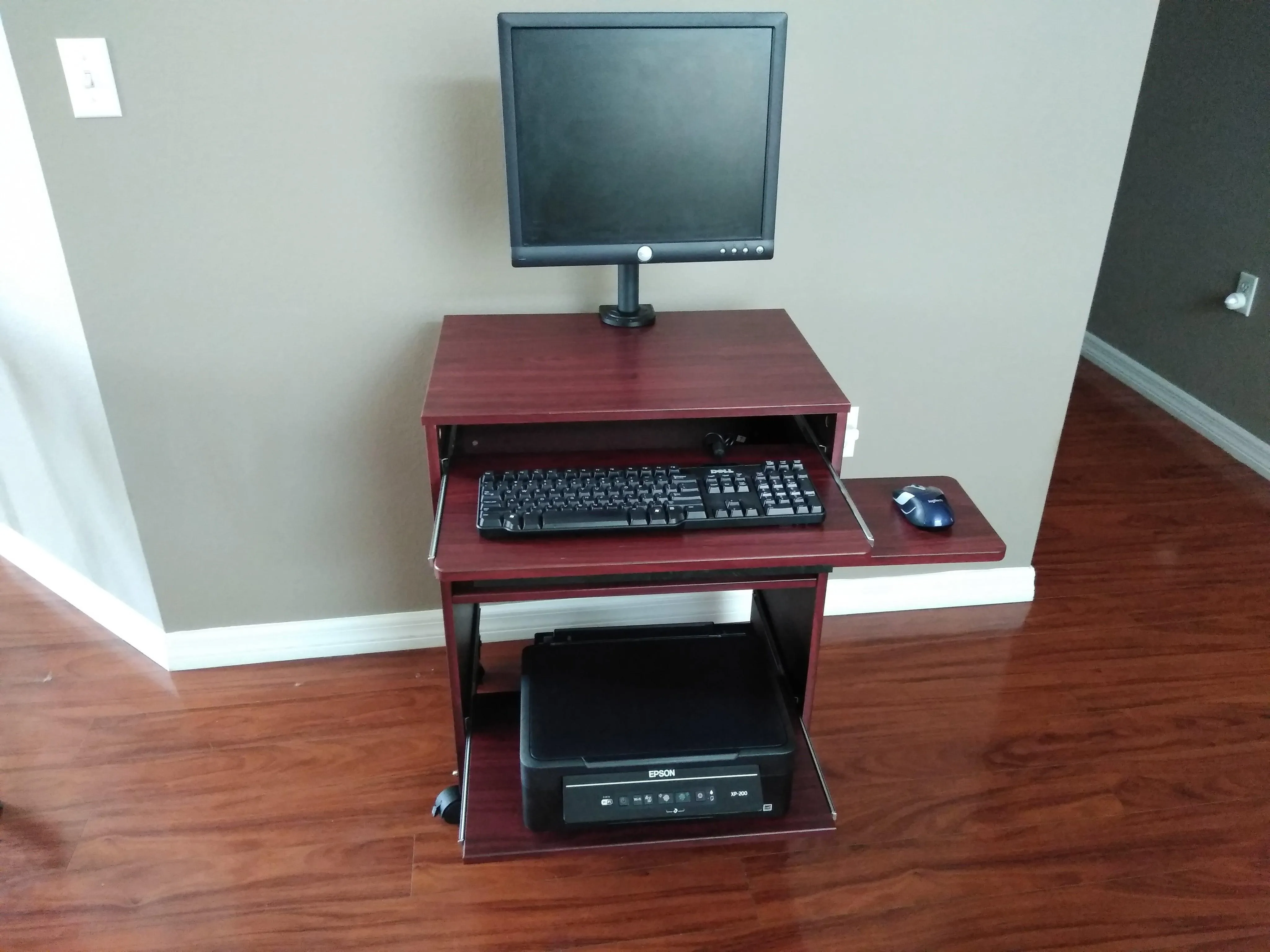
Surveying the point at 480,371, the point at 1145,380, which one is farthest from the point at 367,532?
the point at 1145,380

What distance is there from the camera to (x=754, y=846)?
5.28ft

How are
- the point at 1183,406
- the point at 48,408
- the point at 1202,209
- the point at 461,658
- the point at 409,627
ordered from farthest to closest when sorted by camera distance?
the point at 1183,406 < the point at 1202,209 < the point at 409,627 < the point at 48,408 < the point at 461,658

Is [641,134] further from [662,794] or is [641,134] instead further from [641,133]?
[662,794]

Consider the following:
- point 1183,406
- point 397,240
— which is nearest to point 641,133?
point 397,240


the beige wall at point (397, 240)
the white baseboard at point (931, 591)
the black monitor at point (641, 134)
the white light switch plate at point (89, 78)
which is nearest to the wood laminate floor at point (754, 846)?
the white baseboard at point (931, 591)

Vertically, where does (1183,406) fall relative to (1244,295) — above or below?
below

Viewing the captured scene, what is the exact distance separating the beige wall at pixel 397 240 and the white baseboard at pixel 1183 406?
1.24m

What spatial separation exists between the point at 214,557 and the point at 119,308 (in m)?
0.54

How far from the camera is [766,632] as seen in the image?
1.87 metres

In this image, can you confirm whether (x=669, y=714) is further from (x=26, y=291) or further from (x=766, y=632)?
(x=26, y=291)

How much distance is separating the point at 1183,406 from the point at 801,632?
221cm

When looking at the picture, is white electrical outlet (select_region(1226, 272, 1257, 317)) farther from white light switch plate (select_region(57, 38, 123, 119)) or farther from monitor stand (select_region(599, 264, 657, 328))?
white light switch plate (select_region(57, 38, 123, 119))

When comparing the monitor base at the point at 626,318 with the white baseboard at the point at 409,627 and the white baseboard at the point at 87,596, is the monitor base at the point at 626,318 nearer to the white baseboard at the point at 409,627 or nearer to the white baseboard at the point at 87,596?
the white baseboard at the point at 409,627

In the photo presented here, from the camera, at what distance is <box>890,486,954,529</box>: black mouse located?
4.68 feet
